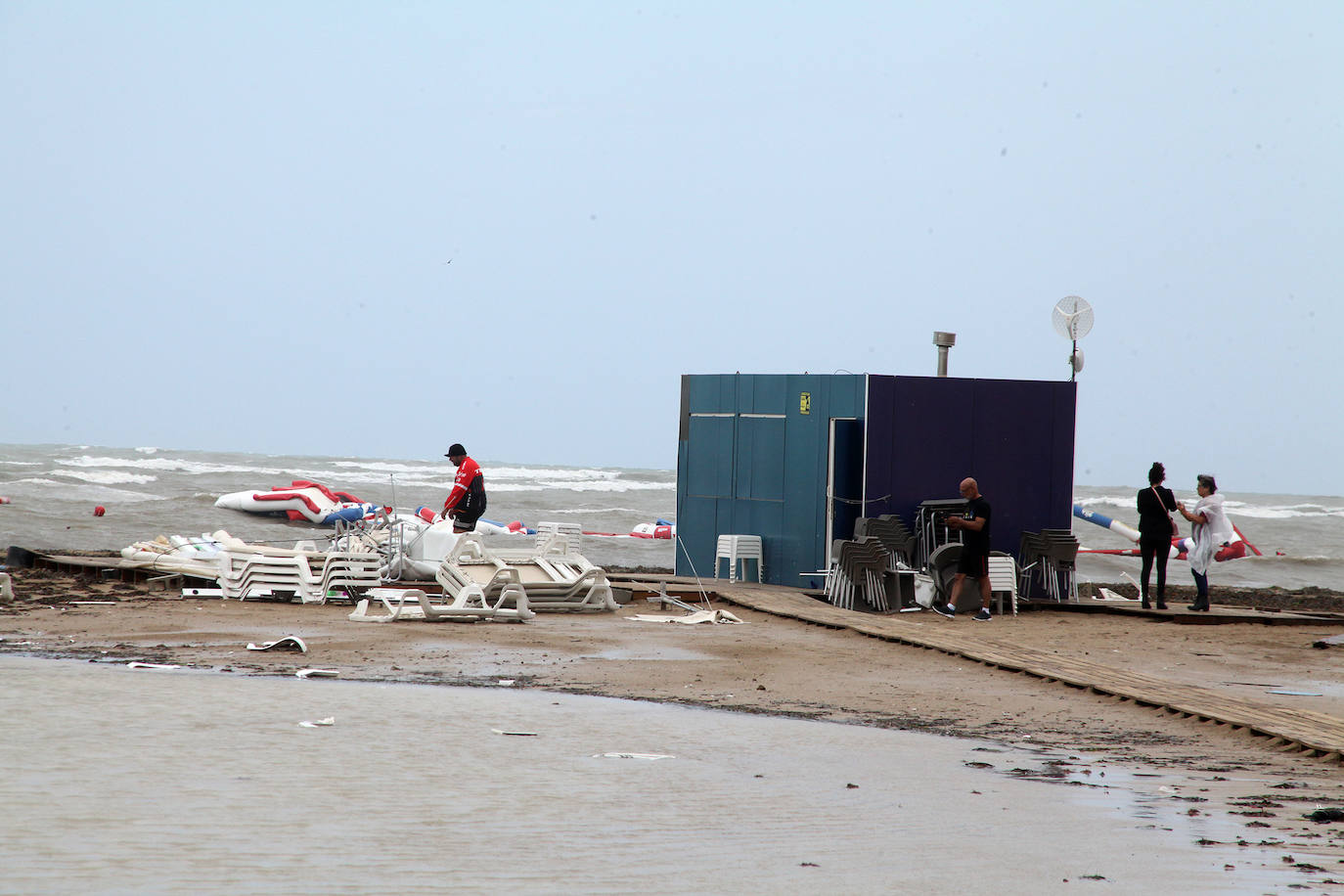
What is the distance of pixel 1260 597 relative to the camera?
66.4 ft

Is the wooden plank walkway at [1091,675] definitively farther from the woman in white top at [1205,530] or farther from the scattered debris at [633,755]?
the scattered debris at [633,755]

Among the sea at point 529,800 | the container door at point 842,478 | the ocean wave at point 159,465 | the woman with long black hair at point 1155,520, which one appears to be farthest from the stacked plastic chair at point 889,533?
the ocean wave at point 159,465

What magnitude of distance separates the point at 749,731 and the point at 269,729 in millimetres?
2503

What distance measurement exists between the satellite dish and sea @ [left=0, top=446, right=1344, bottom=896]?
35.9 ft

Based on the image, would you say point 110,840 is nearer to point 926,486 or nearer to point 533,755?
point 533,755

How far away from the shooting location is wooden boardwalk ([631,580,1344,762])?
7609 millimetres

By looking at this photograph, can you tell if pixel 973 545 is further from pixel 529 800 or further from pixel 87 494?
pixel 87 494

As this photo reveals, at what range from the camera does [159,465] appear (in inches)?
2277

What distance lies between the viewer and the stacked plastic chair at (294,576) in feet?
48.3

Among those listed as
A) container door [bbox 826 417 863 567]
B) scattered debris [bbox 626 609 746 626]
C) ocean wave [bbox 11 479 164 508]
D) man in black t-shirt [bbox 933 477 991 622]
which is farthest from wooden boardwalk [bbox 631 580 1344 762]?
ocean wave [bbox 11 479 164 508]

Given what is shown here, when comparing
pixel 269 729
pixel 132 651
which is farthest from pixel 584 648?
pixel 269 729

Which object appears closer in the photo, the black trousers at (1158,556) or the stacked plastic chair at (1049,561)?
the black trousers at (1158,556)

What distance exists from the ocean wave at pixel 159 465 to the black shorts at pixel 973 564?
43576 millimetres

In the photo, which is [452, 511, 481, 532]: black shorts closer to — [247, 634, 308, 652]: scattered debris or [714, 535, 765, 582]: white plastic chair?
[714, 535, 765, 582]: white plastic chair
